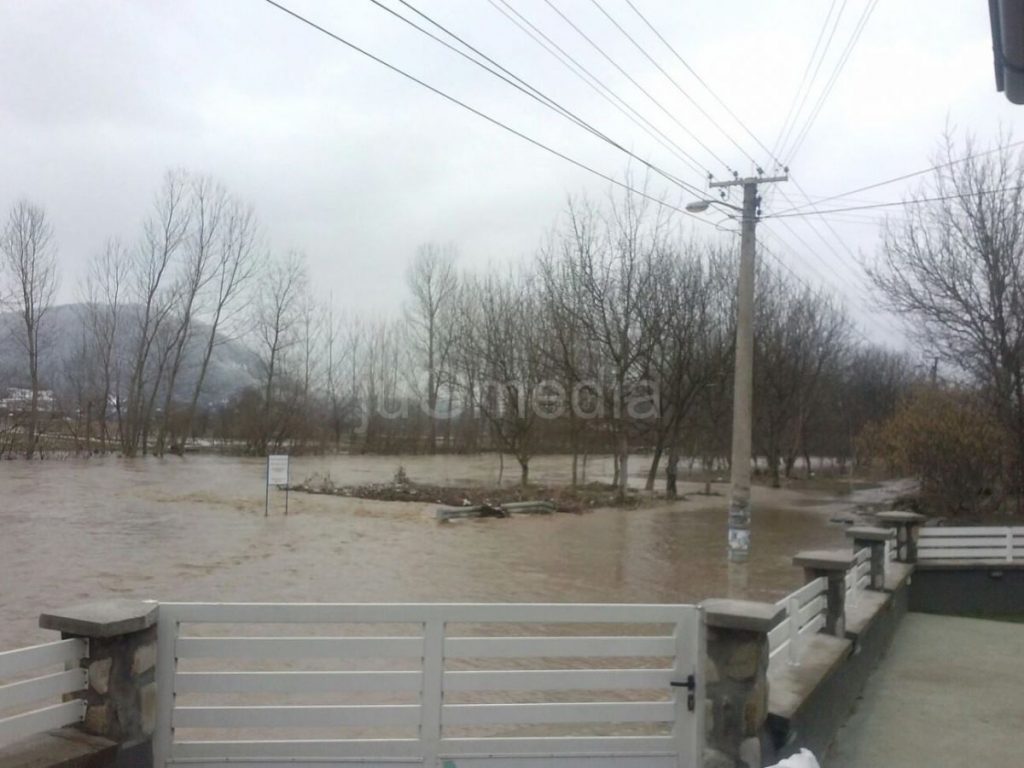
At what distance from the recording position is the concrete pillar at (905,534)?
486 inches

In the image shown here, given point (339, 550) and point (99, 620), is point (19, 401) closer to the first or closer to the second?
point (339, 550)

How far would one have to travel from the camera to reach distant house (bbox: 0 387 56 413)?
35.4m

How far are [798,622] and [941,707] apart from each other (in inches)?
93.6

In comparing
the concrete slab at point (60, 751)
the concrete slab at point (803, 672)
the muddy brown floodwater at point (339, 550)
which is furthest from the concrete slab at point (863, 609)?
the concrete slab at point (60, 751)

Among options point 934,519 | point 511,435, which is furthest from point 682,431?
point 934,519

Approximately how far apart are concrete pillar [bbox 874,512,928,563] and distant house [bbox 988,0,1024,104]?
11.3 metres

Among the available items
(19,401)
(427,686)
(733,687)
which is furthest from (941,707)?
(19,401)

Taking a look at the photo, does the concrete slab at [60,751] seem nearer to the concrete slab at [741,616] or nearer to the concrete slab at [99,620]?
the concrete slab at [99,620]

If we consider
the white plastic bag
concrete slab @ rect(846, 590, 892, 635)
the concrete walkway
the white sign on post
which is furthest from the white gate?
the white sign on post

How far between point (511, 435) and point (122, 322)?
83.2ft

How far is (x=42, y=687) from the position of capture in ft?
11.1

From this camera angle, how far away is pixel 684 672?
4379 mm

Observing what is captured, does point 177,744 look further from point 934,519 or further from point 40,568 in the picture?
point 934,519

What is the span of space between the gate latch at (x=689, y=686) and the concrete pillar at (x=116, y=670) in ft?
8.39
